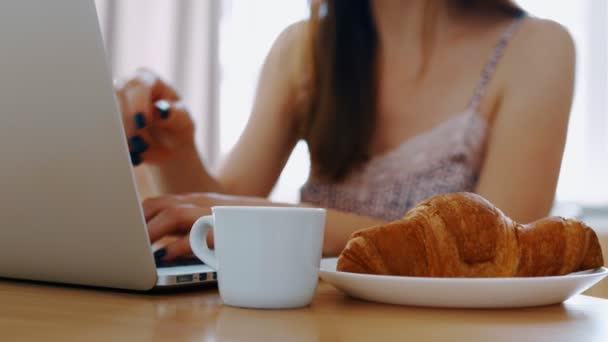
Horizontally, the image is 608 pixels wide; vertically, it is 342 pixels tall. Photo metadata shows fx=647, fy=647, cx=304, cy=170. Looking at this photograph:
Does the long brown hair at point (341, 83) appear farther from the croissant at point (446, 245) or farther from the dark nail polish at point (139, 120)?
the croissant at point (446, 245)

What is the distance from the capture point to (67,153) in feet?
1.27

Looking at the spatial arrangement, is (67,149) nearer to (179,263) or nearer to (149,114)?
(179,263)

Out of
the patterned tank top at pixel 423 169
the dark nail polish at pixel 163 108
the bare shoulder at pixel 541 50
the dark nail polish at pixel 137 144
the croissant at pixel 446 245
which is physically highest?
the bare shoulder at pixel 541 50

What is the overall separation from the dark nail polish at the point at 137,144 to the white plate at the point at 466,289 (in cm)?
45

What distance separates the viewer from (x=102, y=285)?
1.48ft

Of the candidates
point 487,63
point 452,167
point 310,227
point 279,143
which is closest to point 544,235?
point 310,227

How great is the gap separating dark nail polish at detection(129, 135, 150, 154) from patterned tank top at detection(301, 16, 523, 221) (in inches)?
21.8

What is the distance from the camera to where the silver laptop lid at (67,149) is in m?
0.36

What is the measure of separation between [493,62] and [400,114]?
21 cm

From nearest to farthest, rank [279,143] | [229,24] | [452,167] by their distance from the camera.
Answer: [452,167]
[279,143]
[229,24]

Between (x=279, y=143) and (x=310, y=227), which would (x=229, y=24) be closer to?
(x=279, y=143)

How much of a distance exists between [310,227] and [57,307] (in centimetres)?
16

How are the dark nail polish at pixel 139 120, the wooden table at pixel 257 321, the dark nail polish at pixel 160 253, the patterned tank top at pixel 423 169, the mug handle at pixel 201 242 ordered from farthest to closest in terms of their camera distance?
1. the patterned tank top at pixel 423 169
2. the dark nail polish at pixel 139 120
3. the dark nail polish at pixel 160 253
4. the mug handle at pixel 201 242
5. the wooden table at pixel 257 321

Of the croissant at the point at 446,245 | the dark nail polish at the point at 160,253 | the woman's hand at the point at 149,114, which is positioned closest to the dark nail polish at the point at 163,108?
the woman's hand at the point at 149,114
